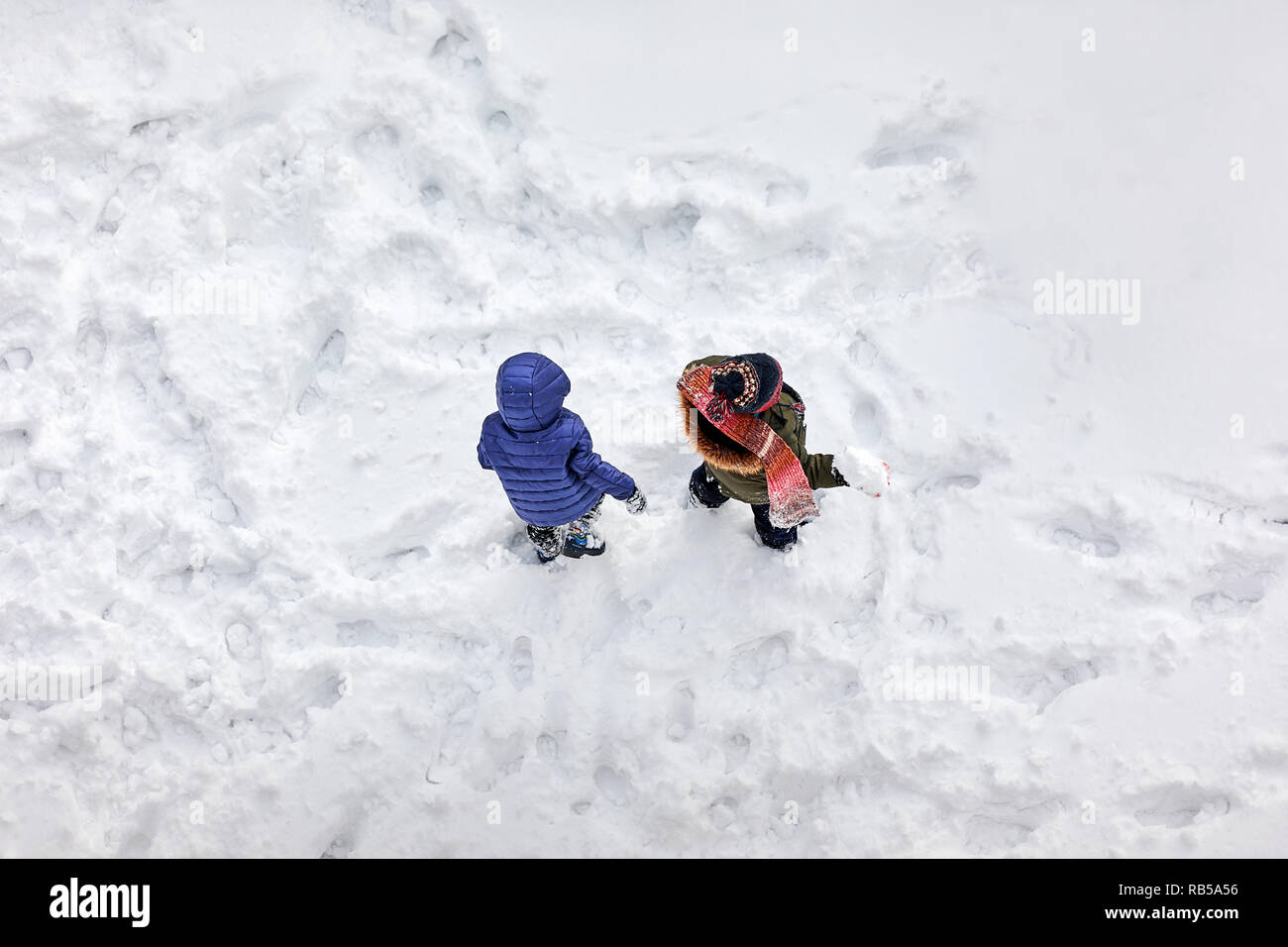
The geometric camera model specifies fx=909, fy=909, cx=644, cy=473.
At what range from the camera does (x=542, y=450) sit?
2893mm

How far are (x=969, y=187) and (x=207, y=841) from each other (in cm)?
409

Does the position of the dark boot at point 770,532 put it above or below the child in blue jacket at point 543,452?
below

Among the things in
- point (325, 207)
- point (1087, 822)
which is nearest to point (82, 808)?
point (325, 207)

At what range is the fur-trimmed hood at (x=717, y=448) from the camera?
9.59 ft

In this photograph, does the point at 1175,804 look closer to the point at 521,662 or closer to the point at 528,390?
the point at 521,662

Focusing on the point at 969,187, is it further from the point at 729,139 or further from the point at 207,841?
the point at 207,841

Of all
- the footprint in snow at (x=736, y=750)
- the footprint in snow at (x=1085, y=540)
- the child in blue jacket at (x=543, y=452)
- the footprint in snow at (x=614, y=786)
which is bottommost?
the footprint in snow at (x=614, y=786)

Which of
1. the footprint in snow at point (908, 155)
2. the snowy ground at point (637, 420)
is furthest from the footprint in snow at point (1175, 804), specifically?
the footprint in snow at point (908, 155)

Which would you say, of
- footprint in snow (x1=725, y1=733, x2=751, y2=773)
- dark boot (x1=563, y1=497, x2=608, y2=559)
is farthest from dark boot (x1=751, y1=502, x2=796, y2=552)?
footprint in snow (x1=725, y1=733, x2=751, y2=773)

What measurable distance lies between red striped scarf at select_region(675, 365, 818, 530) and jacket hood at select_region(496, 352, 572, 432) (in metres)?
0.40

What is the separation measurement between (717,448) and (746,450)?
3.7 inches

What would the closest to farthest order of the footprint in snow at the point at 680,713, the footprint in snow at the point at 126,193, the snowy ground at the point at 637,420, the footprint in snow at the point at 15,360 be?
the snowy ground at the point at 637,420
the footprint in snow at the point at 680,713
the footprint in snow at the point at 15,360
the footprint in snow at the point at 126,193

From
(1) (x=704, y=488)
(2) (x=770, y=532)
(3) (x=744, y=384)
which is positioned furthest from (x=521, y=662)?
(3) (x=744, y=384)

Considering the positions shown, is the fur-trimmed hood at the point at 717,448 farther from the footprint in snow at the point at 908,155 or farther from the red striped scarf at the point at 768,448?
the footprint in snow at the point at 908,155
